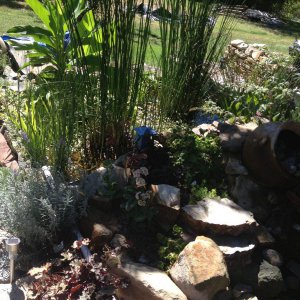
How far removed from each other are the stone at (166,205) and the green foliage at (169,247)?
5 cm

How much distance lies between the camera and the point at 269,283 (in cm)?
258

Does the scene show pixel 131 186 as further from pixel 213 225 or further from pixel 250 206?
pixel 250 206

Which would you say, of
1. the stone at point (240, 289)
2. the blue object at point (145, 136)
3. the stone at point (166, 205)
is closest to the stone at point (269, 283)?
the stone at point (240, 289)

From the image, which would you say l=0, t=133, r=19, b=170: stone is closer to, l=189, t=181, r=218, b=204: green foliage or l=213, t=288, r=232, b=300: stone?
l=189, t=181, r=218, b=204: green foliage

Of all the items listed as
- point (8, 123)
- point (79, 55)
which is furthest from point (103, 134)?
point (8, 123)

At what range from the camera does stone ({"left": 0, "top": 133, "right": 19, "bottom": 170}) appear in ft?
10.9

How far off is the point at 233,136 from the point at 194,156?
1.14 feet

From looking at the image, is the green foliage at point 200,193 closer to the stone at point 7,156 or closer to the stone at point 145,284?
the stone at point 145,284

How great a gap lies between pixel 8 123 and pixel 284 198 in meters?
2.01

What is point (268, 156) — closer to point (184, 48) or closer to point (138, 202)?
point (138, 202)

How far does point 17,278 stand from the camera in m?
2.47

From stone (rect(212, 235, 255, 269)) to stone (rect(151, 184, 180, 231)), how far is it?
259 mm

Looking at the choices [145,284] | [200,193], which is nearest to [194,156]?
[200,193]

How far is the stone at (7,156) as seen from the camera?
3320 mm
